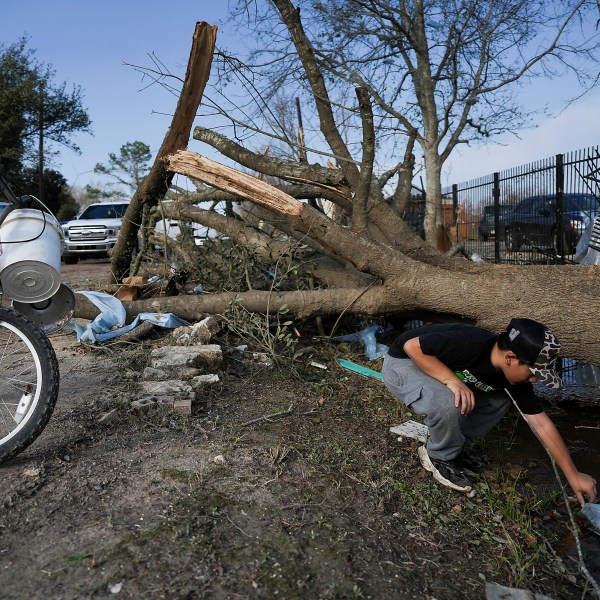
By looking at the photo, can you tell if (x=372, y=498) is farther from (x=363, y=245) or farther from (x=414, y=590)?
(x=363, y=245)

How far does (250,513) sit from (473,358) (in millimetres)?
1414

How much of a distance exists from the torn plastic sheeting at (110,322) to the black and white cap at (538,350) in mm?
3545

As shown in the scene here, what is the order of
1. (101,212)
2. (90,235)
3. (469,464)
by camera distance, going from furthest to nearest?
(101,212)
(90,235)
(469,464)

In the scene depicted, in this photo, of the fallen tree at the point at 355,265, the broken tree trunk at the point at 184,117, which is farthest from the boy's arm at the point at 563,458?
the broken tree trunk at the point at 184,117

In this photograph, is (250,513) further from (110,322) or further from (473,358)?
(110,322)

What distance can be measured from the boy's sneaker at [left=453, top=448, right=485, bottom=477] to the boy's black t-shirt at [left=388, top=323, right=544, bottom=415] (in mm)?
539

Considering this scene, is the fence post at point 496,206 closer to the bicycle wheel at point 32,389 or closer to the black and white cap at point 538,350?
the black and white cap at point 538,350

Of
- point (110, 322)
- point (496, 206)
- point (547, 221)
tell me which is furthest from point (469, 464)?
point (496, 206)

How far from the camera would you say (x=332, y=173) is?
559 centimetres

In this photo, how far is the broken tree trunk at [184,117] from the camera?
4.84m

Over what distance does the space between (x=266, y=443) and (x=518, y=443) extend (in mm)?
2025

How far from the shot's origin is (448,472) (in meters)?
3.18

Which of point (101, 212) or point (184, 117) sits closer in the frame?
point (184, 117)

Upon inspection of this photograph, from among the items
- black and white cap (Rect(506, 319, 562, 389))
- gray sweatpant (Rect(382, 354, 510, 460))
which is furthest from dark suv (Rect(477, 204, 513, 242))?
black and white cap (Rect(506, 319, 562, 389))
